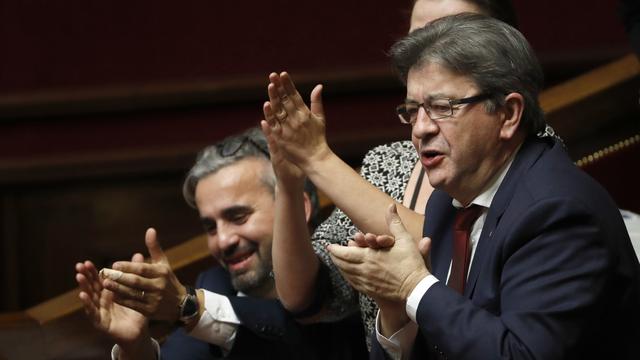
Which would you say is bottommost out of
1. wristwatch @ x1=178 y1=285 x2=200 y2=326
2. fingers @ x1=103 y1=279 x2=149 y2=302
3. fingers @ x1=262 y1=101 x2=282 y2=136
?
wristwatch @ x1=178 y1=285 x2=200 y2=326

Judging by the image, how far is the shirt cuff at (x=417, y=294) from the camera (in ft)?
5.72

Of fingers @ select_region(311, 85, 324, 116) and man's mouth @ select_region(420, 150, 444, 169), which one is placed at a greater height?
fingers @ select_region(311, 85, 324, 116)

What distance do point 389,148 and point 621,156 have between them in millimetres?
594

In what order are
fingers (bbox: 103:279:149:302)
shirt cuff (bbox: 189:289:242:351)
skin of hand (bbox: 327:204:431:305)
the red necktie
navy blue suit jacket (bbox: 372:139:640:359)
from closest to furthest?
navy blue suit jacket (bbox: 372:139:640:359), skin of hand (bbox: 327:204:431:305), the red necktie, fingers (bbox: 103:279:149:302), shirt cuff (bbox: 189:289:242:351)

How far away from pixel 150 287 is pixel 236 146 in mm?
507

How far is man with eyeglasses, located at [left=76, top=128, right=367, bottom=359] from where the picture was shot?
7.57 feet

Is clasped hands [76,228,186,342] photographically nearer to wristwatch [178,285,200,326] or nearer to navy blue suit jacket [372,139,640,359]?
wristwatch [178,285,200,326]

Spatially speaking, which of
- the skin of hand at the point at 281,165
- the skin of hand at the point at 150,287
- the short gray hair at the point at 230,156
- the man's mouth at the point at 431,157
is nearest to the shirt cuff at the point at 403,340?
the man's mouth at the point at 431,157

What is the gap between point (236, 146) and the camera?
2.69 meters

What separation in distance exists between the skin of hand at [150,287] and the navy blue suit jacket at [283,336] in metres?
0.14

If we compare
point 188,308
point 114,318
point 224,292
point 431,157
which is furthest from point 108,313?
point 431,157

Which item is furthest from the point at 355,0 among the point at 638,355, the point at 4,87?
the point at 638,355

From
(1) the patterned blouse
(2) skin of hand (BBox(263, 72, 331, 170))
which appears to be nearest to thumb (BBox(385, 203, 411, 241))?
(2) skin of hand (BBox(263, 72, 331, 170))

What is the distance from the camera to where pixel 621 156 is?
109 inches
